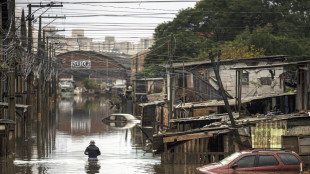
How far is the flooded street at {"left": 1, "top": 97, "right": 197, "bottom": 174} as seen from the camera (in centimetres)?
2280

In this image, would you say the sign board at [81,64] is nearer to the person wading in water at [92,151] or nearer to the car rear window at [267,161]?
the person wading in water at [92,151]

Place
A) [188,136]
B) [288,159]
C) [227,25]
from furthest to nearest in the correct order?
[227,25], [188,136], [288,159]

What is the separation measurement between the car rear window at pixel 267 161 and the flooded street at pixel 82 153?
3.87 m

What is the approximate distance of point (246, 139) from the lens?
74.3ft

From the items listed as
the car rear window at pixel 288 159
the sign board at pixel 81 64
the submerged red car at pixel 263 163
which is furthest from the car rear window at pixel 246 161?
the sign board at pixel 81 64

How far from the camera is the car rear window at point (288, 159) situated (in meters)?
17.9

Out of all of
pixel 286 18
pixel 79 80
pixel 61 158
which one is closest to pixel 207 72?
pixel 61 158

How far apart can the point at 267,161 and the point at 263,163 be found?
0.16 meters

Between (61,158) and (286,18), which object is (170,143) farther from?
(286,18)

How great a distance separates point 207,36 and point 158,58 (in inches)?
331

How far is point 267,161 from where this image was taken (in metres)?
18.0

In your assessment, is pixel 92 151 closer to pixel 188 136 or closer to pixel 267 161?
pixel 188 136

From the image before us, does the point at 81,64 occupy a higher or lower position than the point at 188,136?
higher

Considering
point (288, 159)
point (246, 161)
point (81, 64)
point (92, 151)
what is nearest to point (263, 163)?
point (246, 161)
